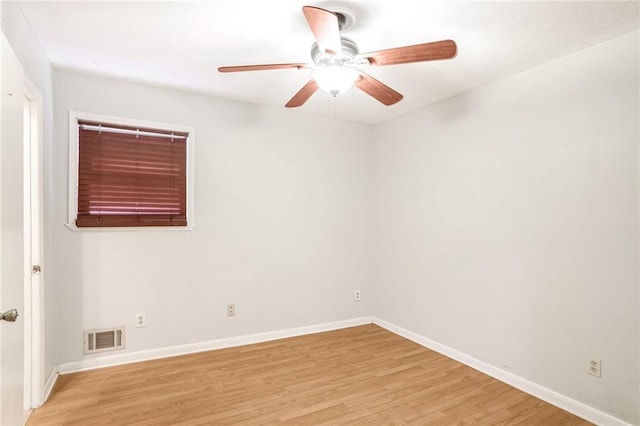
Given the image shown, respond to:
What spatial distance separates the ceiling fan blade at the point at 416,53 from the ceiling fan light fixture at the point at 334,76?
0.14 metres

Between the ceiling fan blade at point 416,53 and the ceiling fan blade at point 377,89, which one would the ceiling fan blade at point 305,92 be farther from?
the ceiling fan blade at point 416,53

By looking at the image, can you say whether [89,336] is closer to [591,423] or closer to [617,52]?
[591,423]

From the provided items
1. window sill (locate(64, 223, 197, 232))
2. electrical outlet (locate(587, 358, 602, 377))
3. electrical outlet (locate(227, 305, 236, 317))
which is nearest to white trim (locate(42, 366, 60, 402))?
window sill (locate(64, 223, 197, 232))

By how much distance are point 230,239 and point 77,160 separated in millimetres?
1422

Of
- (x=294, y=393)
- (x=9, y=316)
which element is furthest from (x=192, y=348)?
(x=9, y=316)

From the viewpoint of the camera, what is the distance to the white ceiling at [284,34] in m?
1.90

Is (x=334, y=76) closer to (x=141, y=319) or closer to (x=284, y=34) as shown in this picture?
(x=284, y=34)

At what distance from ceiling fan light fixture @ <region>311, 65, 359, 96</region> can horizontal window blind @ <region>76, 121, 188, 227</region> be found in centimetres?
178

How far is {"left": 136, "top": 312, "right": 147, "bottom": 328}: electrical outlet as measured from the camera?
9.96 ft

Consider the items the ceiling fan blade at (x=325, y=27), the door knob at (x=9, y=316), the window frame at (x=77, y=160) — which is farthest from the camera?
the window frame at (x=77, y=160)

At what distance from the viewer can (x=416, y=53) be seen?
1.76 metres

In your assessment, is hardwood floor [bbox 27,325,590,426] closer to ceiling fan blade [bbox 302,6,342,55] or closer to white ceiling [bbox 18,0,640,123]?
ceiling fan blade [bbox 302,6,342,55]

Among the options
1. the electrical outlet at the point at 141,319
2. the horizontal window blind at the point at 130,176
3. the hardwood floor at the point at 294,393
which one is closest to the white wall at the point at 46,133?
the horizontal window blind at the point at 130,176

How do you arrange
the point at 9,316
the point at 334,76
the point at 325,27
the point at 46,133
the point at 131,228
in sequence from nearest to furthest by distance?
the point at 9,316 < the point at 325,27 < the point at 334,76 < the point at 46,133 < the point at 131,228
